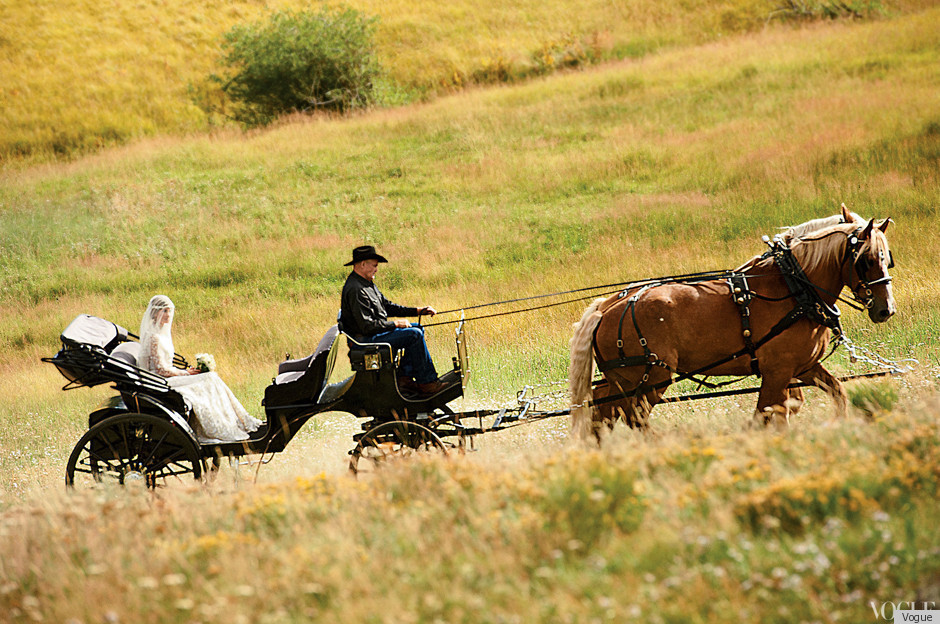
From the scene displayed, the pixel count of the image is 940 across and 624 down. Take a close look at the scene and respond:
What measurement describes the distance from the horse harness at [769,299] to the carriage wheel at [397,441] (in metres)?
1.44

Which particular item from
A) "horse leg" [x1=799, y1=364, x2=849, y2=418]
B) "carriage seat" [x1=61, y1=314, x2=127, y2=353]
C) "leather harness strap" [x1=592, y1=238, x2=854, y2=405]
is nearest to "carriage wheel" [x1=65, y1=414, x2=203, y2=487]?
"carriage seat" [x1=61, y1=314, x2=127, y2=353]

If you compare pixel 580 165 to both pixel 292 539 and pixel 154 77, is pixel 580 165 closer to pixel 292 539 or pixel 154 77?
pixel 292 539

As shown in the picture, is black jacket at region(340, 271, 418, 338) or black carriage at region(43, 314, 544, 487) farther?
black jacket at region(340, 271, 418, 338)

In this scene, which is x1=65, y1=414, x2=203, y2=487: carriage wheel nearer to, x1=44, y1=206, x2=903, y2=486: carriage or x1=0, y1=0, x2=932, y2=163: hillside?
x1=44, y1=206, x2=903, y2=486: carriage

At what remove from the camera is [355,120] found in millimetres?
27953

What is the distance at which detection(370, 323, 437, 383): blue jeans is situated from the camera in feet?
22.1

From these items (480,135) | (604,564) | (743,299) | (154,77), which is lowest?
(604,564)

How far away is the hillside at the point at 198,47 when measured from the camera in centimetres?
3020

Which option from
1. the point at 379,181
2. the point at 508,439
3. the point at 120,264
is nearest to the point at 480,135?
the point at 379,181

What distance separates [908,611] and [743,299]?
127 inches

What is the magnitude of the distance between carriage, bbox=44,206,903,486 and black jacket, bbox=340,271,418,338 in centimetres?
14

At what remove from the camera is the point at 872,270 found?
20.9 ft

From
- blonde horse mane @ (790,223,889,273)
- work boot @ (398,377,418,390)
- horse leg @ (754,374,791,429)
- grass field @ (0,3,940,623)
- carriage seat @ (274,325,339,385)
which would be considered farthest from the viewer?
work boot @ (398,377,418,390)

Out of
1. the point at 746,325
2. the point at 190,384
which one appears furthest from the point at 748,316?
the point at 190,384
